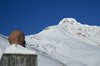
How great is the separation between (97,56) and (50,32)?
530 inches

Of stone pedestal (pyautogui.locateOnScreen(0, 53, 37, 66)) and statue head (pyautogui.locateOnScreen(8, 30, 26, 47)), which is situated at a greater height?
statue head (pyautogui.locateOnScreen(8, 30, 26, 47))

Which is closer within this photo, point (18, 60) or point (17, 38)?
point (18, 60)

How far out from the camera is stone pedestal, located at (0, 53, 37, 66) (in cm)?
379

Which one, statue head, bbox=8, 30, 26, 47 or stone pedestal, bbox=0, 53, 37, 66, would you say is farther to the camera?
statue head, bbox=8, 30, 26, 47

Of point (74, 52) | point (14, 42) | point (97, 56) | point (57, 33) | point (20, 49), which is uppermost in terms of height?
point (57, 33)

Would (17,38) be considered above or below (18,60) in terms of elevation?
above

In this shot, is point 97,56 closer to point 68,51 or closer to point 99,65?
point 99,65

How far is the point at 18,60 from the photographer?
12.7 feet

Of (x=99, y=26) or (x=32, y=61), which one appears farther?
(x=99, y=26)

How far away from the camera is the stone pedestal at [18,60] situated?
3.79 meters

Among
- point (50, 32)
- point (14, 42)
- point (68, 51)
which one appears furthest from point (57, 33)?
point (14, 42)

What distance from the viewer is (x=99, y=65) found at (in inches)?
484

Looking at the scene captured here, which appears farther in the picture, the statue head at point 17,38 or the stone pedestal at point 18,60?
the statue head at point 17,38

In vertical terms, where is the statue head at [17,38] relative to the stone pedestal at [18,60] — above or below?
above
